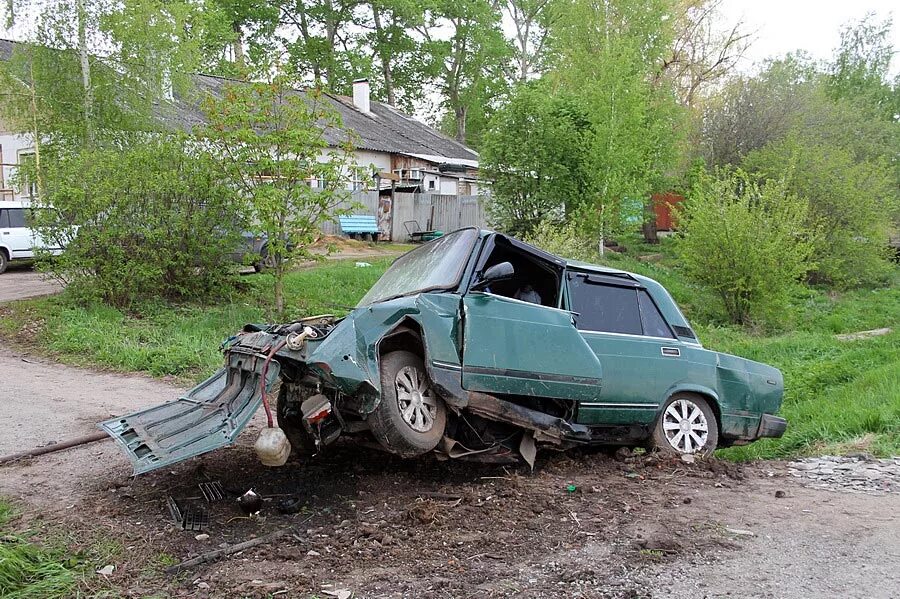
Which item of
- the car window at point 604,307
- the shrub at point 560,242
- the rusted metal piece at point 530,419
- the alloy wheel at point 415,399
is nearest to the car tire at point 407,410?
the alloy wheel at point 415,399

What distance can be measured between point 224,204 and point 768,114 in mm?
22787

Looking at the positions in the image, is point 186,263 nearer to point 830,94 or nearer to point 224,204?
point 224,204

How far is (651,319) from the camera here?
713cm

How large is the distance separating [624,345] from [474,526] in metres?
2.37

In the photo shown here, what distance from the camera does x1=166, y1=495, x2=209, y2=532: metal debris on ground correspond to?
5066 millimetres

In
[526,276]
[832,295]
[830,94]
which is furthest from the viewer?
[830,94]

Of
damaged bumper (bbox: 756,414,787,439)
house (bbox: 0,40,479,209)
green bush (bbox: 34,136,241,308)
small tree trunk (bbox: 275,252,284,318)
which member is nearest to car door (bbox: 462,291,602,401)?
damaged bumper (bbox: 756,414,787,439)

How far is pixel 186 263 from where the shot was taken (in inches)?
548

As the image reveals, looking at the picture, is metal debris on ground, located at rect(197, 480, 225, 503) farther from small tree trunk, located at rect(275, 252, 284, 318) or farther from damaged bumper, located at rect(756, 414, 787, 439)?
small tree trunk, located at rect(275, 252, 284, 318)

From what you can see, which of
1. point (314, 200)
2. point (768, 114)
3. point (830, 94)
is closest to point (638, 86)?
point (768, 114)

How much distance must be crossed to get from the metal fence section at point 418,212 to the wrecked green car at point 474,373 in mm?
21824

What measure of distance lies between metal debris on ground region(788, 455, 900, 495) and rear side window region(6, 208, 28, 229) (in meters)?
18.5

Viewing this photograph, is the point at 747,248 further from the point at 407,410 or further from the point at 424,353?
the point at 407,410

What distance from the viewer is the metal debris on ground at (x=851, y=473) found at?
629cm
